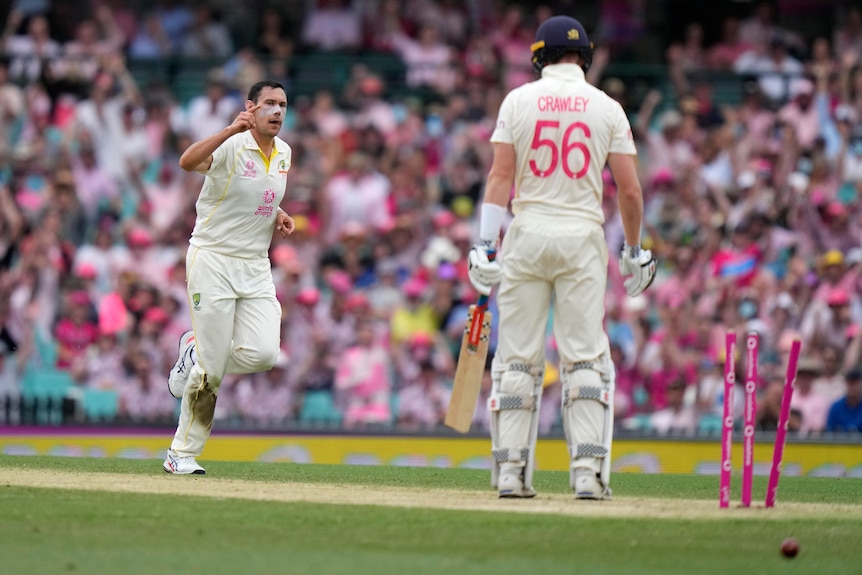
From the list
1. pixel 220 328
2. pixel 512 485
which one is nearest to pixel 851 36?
pixel 220 328

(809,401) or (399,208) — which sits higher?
(399,208)

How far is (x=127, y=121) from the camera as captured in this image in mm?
17906

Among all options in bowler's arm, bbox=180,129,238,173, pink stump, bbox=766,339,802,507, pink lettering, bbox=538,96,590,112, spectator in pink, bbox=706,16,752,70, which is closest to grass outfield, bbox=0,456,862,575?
pink stump, bbox=766,339,802,507

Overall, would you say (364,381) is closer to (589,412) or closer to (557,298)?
(557,298)

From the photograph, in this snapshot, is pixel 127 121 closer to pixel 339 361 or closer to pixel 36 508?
pixel 339 361

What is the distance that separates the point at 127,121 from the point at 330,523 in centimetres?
1137

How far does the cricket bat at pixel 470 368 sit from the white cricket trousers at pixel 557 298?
40 cm

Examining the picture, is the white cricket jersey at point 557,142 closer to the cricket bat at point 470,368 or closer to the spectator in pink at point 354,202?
the cricket bat at point 470,368

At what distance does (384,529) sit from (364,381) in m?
7.77

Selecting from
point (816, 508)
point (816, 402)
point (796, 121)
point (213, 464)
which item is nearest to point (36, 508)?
point (213, 464)

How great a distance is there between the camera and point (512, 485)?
327 inches

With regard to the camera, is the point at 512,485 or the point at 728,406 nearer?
the point at 728,406

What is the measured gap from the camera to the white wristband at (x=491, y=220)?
8227mm

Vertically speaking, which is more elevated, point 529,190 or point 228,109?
point 228,109
